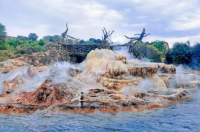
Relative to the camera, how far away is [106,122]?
6.20m

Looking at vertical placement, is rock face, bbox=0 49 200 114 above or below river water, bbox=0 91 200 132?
above

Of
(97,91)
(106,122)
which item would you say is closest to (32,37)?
(97,91)

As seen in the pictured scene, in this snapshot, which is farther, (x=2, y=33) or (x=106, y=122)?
(x=2, y=33)

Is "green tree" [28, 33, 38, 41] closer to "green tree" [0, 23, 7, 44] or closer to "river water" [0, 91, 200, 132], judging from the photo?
"green tree" [0, 23, 7, 44]

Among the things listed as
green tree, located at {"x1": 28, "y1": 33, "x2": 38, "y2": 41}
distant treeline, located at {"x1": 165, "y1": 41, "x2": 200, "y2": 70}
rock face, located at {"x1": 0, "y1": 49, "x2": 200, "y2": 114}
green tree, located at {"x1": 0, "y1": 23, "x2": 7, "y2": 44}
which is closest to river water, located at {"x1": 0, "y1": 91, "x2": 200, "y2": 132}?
rock face, located at {"x1": 0, "y1": 49, "x2": 200, "y2": 114}

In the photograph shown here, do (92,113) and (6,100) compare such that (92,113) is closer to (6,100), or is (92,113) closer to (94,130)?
(94,130)

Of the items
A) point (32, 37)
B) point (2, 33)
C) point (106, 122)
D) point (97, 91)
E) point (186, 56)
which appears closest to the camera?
point (106, 122)

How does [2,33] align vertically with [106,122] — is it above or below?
above

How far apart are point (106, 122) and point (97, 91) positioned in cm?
253

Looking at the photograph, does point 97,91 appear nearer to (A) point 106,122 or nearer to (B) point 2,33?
(A) point 106,122

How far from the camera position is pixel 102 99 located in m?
7.96

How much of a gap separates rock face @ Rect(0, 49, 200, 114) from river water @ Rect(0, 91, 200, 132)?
0.42m

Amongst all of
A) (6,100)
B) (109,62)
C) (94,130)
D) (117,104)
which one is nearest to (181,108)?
(117,104)

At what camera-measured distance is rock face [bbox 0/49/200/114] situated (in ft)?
24.2
